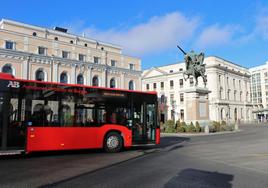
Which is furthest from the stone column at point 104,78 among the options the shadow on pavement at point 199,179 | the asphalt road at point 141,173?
the shadow on pavement at point 199,179

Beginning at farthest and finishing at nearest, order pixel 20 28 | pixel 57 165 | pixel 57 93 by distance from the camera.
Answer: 1. pixel 20 28
2. pixel 57 93
3. pixel 57 165

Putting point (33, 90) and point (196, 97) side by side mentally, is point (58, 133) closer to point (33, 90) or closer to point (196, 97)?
point (33, 90)

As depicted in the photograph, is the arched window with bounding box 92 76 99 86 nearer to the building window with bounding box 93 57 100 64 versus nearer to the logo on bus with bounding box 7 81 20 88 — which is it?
the building window with bounding box 93 57 100 64

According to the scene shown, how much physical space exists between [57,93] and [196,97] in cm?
1850

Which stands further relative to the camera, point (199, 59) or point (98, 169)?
Result: point (199, 59)

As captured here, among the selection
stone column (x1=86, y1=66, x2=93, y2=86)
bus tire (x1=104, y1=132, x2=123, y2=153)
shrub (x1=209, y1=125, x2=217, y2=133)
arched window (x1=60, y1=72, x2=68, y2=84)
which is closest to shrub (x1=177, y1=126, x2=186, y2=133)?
shrub (x1=209, y1=125, x2=217, y2=133)

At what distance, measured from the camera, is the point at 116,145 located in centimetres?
1272

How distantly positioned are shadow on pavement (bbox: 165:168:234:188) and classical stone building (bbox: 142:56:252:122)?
62010 millimetres

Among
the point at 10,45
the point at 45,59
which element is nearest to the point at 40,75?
the point at 45,59

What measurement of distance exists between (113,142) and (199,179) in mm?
6248

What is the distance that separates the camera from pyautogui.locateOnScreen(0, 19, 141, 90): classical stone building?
151 ft

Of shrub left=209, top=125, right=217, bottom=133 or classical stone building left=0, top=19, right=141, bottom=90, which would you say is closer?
Result: shrub left=209, top=125, right=217, bottom=133

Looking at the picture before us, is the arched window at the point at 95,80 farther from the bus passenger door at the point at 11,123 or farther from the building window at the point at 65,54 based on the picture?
the bus passenger door at the point at 11,123

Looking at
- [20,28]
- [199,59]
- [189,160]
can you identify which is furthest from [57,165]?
[20,28]
